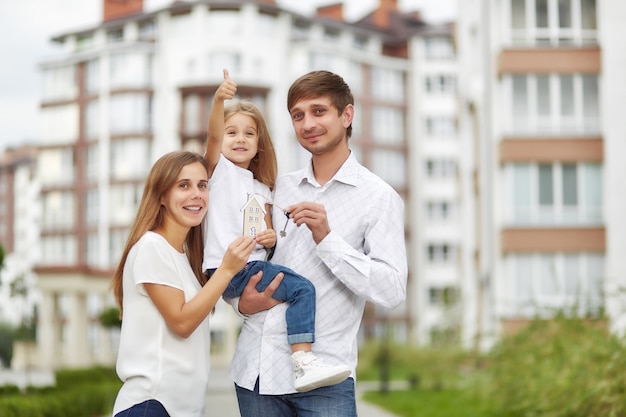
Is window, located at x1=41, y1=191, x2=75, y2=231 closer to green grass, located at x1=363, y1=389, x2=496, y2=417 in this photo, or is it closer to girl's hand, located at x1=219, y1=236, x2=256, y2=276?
green grass, located at x1=363, y1=389, x2=496, y2=417

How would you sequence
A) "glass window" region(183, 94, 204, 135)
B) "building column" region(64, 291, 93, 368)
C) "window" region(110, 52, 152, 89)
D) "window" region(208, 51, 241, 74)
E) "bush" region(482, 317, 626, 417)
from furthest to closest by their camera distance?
"window" region(110, 52, 152, 89)
"glass window" region(183, 94, 204, 135)
"window" region(208, 51, 241, 74)
"building column" region(64, 291, 93, 368)
"bush" region(482, 317, 626, 417)

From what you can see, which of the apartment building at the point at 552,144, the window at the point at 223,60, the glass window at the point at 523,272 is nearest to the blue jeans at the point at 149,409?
the apartment building at the point at 552,144

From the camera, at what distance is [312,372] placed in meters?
4.19

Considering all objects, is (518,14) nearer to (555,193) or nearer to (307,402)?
(555,193)

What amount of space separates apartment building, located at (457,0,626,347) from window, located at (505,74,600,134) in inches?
1.2

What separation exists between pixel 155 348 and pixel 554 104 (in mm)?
30700

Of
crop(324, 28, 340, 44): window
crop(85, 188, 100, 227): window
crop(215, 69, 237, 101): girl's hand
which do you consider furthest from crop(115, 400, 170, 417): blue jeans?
crop(85, 188, 100, 227): window

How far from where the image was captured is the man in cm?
427

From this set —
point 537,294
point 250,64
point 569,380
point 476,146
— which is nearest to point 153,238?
point 569,380

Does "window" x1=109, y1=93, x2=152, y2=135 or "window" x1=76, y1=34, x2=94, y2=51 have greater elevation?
"window" x1=76, y1=34, x2=94, y2=51

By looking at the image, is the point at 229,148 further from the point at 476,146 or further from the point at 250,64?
the point at 250,64

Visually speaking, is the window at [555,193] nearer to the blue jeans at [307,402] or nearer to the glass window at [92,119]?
the blue jeans at [307,402]

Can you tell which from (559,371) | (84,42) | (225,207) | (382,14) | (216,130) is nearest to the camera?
(225,207)

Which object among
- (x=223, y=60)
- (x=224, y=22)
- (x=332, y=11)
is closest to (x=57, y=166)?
(x=223, y=60)
